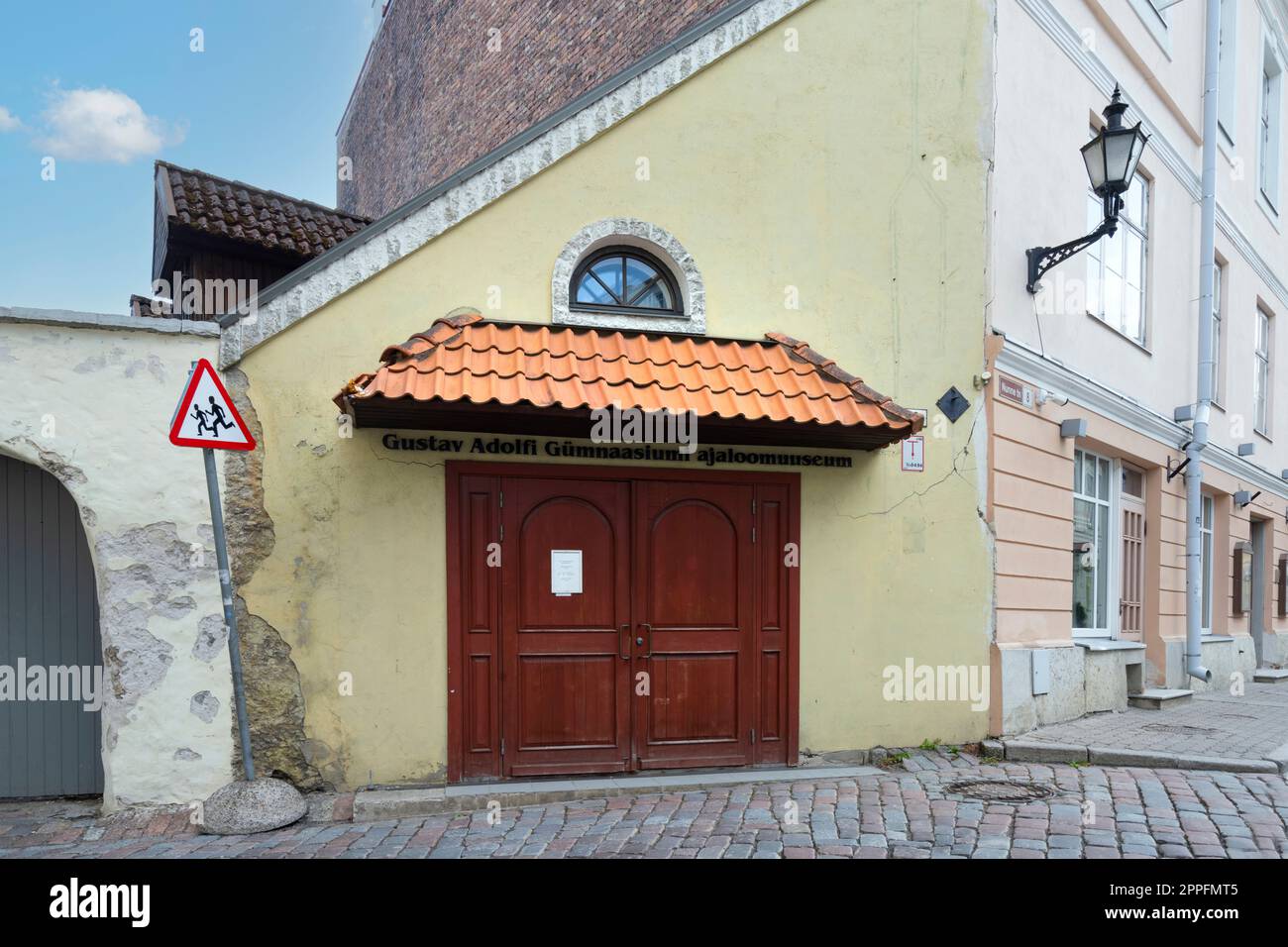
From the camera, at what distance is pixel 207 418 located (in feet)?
19.4

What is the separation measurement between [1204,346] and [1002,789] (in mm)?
8385

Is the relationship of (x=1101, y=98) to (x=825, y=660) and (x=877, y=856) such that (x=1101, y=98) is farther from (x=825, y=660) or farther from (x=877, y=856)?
(x=877, y=856)

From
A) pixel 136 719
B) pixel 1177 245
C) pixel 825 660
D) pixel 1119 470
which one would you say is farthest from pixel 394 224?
pixel 1177 245

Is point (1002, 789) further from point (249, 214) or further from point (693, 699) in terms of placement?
point (249, 214)

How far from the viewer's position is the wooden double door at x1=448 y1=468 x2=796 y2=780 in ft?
22.8

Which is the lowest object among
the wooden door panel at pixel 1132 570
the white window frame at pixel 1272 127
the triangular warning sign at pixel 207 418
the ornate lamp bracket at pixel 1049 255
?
the wooden door panel at pixel 1132 570

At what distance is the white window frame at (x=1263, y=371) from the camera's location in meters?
16.0

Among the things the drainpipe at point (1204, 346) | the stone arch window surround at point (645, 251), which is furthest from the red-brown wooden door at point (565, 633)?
the drainpipe at point (1204, 346)

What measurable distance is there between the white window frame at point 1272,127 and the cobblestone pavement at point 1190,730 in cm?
947

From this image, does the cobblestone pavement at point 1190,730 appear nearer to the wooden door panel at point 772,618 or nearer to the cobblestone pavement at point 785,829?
the cobblestone pavement at point 785,829

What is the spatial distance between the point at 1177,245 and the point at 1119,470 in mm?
3348

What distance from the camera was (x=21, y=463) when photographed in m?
6.86

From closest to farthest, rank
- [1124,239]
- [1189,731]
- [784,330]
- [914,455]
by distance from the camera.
Answer: [784,330] < [914,455] < [1189,731] < [1124,239]

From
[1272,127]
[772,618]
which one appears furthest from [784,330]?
[1272,127]
